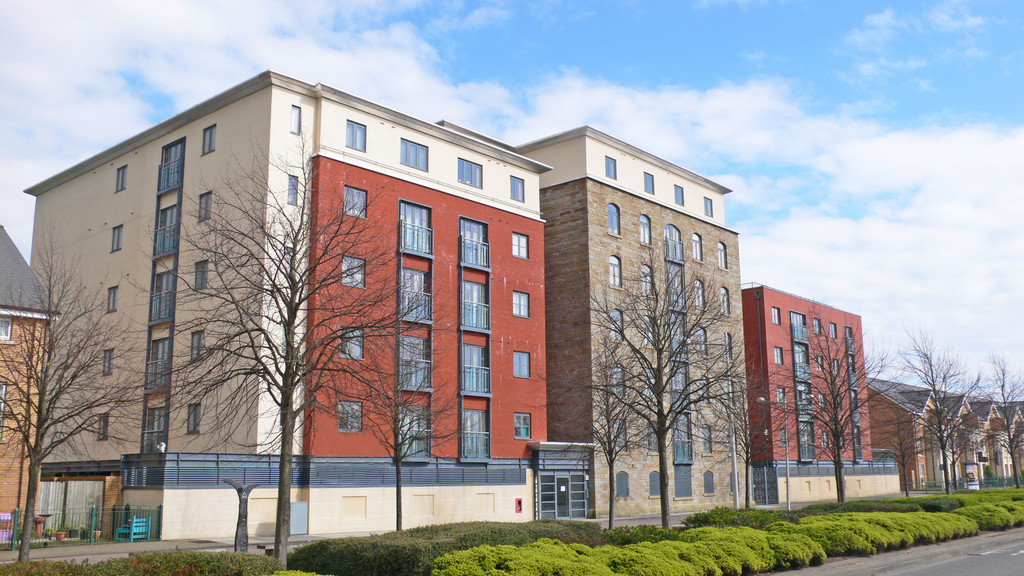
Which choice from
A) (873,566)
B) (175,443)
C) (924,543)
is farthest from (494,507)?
(873,566)

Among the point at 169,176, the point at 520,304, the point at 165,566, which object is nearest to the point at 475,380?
the point at 520,304

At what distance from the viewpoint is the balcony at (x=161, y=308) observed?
33656 mm

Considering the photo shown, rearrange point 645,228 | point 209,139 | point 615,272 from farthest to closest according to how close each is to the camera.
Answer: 1. point 645,228
2. point 615,272
3. point 209,139

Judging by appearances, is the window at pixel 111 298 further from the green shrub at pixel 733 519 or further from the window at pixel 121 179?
the green shrub at pixel 733 519

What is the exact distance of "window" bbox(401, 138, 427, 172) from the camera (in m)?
35.4

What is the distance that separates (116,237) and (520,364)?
19.1 meters

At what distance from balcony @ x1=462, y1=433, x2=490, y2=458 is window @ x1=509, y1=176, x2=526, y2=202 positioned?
11399 mm

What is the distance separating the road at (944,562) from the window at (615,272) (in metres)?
23.0

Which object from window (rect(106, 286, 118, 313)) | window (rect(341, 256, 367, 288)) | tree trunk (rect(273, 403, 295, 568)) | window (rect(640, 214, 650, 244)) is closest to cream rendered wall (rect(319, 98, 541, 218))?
window (rect(341, 256, 367, 288))

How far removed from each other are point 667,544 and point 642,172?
34777 millimetres

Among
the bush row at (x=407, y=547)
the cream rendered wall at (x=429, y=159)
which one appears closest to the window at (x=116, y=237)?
the cream rendered wall at (x=429, y=159)

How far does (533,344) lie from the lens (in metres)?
39.8

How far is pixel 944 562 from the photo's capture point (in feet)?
62.2

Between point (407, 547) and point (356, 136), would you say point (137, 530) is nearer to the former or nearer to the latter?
point (356, 136)
